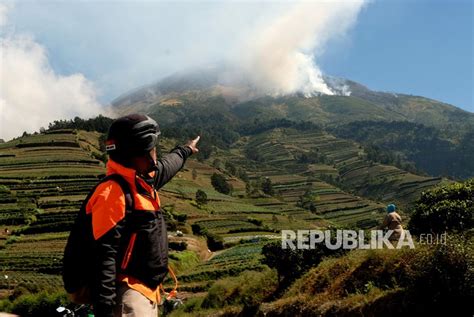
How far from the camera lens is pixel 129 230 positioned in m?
3.20

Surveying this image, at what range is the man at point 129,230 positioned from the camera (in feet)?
9.87

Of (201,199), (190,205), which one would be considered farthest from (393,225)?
(201,199)

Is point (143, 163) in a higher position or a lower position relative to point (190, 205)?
lower

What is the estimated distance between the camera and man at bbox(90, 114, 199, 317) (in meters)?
3.01

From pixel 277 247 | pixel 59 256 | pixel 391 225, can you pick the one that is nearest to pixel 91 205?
pixel 391 225

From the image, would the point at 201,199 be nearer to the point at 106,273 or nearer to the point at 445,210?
the point at 445,210

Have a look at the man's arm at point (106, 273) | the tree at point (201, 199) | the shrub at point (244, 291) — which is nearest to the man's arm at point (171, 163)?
the man's arm at point (106, 273)

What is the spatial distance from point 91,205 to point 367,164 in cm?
17133

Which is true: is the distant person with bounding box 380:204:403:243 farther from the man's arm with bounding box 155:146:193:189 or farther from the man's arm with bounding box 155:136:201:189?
the man's arm with bounding box 155:146:193:189

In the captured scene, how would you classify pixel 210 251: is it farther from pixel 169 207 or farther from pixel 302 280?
pixel 302 280

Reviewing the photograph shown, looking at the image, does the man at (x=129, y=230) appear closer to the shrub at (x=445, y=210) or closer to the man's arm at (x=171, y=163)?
the man's arm at (x=171, y=163)

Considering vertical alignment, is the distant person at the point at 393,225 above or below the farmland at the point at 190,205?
below

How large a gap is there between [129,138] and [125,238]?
2.28ft

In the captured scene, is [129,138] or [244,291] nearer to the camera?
[129,138]
